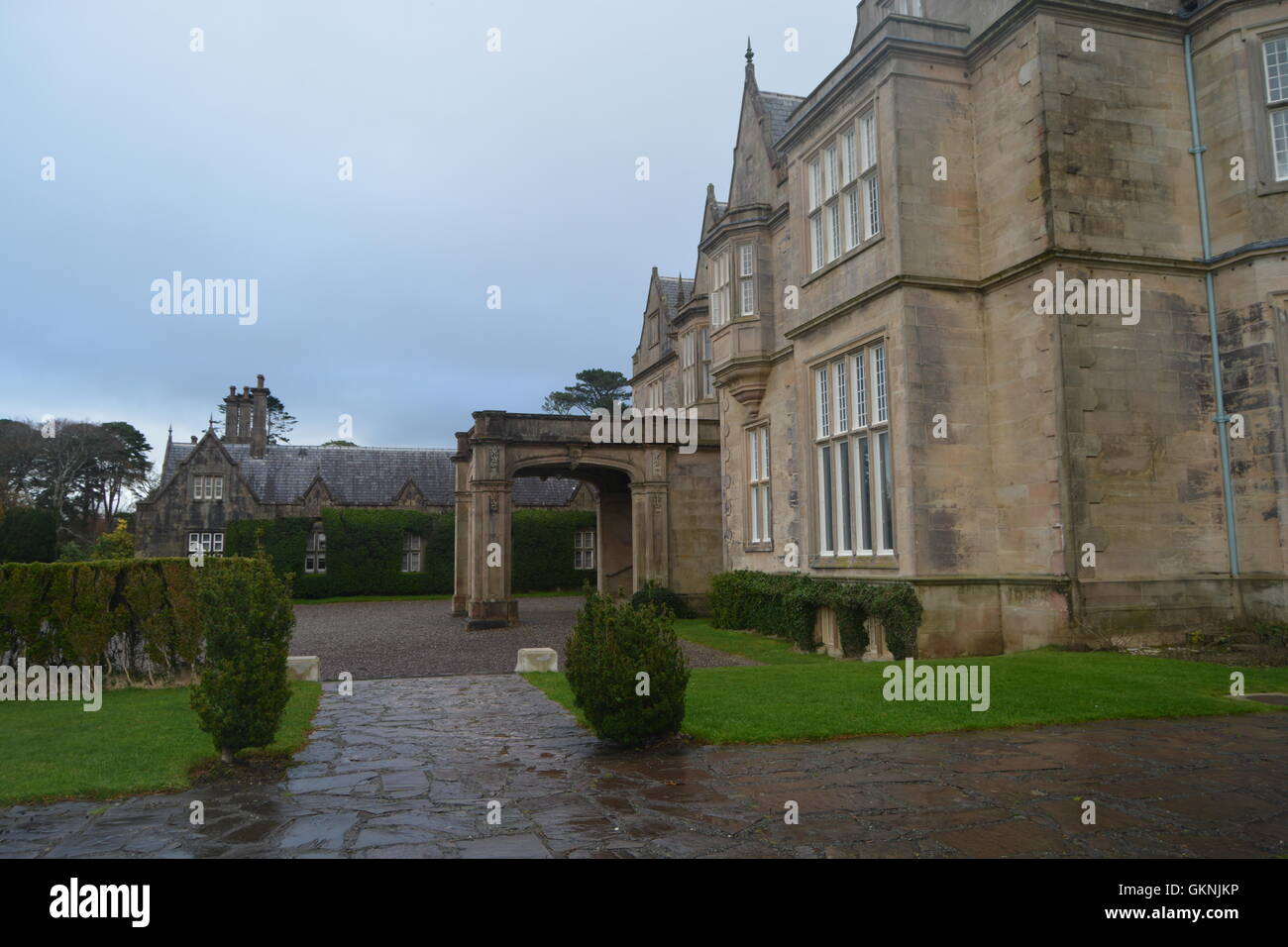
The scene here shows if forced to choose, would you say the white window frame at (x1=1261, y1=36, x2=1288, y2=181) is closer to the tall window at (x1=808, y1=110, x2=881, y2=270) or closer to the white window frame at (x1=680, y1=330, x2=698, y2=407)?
the tall window at (x1=808, y1=110, x2=881, y2=270)

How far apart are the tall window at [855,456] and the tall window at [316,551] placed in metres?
31.7

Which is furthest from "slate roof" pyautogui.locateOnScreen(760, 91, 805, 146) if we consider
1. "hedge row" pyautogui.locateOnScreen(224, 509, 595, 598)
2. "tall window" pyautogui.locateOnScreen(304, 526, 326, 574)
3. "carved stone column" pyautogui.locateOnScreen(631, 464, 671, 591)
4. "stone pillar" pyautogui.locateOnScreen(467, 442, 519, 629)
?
"tall window" pyautogui.locateOnScreen(304, 526, 326, 574)

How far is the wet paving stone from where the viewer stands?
16.8 ft

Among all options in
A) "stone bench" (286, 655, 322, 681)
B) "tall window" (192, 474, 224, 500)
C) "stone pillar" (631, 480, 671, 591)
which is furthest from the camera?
"tall window" (192, 474, 224, 500)

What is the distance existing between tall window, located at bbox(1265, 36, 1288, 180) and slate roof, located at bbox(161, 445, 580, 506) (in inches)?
1400

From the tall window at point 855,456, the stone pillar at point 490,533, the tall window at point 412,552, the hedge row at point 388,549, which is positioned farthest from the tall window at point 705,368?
the tall window at point 412,552

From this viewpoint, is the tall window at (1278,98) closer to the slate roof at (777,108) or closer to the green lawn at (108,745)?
the slate roof at (777,108)

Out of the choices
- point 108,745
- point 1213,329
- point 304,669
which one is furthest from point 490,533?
point 1213,329

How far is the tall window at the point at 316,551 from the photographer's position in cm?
4219

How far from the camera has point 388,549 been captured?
42.0 meters

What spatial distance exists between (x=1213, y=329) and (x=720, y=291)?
11.1 meters

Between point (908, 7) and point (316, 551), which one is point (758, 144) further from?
point (316, 551)
